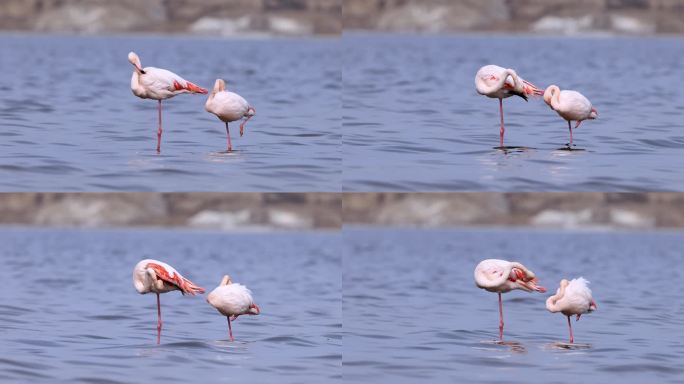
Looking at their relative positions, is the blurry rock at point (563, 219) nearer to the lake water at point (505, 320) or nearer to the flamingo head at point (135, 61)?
the lake water at point (505, 320)

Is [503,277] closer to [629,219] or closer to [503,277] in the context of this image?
[503,277]

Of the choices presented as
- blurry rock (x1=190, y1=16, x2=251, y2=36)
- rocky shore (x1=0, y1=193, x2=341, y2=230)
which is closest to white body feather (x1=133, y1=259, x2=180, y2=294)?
rocky shore (x1=0, y1=193, x2=341, y2=230)

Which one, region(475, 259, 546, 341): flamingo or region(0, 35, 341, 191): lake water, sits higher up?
region(0, 35, 341, 191): lake water

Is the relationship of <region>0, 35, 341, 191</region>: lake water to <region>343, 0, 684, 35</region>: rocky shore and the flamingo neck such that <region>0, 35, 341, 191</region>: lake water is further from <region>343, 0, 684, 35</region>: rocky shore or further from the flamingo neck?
<region>343, 0, 684, 35</region>: rocky shore

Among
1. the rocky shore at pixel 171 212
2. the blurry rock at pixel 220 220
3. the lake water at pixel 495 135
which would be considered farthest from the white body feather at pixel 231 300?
the blurry rock at pixel 220 220

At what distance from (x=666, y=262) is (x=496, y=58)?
618cm

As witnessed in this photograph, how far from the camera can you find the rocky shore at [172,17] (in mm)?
41156

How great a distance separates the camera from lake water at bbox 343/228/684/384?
11375 mm

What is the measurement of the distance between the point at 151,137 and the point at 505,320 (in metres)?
4.62

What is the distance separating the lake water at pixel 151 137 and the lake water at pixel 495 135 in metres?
0.42

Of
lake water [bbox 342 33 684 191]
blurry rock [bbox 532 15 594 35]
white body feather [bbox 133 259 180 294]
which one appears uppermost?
blurry rock [bbox 532 15 594 35]

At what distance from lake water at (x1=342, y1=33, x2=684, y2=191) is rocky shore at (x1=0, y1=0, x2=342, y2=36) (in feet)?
53.9

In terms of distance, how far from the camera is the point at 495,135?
13250 millimetres

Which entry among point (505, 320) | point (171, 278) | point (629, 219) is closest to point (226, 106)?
point (171, 278)
